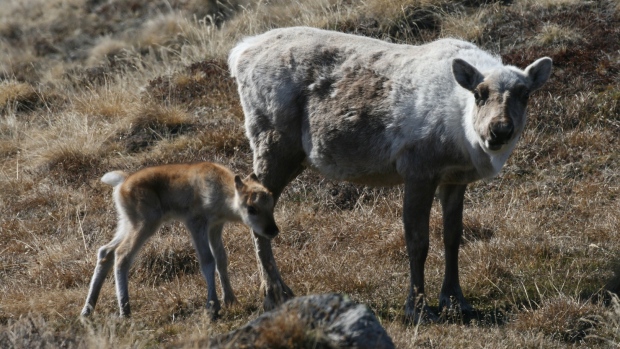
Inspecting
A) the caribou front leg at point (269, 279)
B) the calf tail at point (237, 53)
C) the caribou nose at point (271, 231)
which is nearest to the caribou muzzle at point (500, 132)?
the caribou nose at point (271, 231)

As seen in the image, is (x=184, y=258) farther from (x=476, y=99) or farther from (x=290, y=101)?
(x=476, y=99)

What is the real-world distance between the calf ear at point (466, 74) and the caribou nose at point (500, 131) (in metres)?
0.51

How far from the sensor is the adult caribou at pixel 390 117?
7598mm

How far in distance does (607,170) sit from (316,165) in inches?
163

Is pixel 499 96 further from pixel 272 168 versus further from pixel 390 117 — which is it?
pixel 272 168

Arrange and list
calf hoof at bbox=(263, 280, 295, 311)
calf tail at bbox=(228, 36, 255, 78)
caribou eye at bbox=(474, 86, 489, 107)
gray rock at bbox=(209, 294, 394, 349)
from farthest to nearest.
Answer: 1. calf tail at bbox=(228, 36, 255, 78)
2. calf hoof at bbox=(263, 280, 295, 311)
3. caribou eye at bbox=(474, 86, 489, 107)
4. gray rock at bbox=(209, 294, 394, 349)

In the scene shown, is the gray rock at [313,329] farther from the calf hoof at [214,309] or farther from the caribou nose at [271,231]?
the caribou nose at [271,231]

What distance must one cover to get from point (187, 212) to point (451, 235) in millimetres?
2444

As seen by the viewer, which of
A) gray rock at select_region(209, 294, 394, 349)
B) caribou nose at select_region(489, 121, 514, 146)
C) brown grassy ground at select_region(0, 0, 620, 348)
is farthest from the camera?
brown grassy ground at select_region(0, 0, 620, 348)

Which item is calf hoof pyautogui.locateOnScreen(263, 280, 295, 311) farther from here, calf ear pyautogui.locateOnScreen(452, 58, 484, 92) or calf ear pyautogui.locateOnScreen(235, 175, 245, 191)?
calf ear pyautogui.locateOnScreen(452, 58, 484, 92)

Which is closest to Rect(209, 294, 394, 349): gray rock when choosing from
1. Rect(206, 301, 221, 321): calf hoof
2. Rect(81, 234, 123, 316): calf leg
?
Rect(206, 301, 221, 321): calf hoof

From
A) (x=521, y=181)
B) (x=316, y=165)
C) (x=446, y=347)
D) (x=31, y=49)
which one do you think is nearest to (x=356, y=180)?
(x=316, y=165)

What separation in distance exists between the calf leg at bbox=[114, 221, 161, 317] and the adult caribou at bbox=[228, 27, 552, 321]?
129cm

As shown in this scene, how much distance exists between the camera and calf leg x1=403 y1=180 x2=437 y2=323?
25.8 ft
